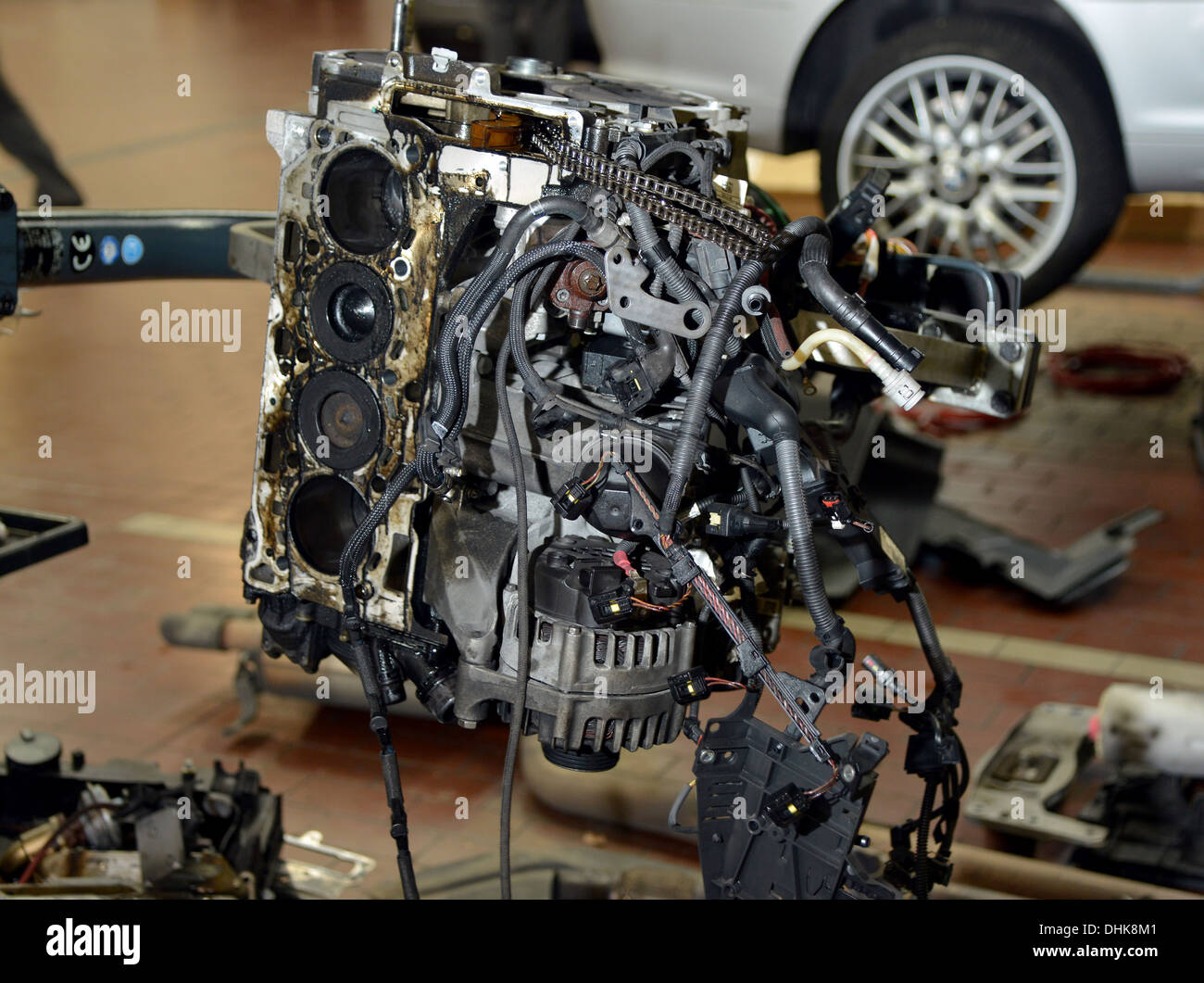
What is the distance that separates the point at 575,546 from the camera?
2.56 metres

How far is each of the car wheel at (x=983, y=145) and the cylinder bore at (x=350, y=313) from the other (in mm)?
2649

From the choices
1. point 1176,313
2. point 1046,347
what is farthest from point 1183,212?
point 1046,347

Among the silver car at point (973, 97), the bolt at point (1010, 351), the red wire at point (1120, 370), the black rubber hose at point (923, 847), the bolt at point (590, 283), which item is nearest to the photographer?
the bolt at point (590, 283)

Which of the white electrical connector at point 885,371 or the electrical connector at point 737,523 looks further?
the electrical connector at point 737,523

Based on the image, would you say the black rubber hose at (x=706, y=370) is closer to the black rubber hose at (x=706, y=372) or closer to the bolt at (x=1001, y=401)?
the black rubber hose at (x=706, y=372)

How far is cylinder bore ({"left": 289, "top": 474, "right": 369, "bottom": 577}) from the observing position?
9.11 ft

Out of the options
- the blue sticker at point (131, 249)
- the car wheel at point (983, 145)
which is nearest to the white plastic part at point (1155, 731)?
the car wheel at point (983, 145)

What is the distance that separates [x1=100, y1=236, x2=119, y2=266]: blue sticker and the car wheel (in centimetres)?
257

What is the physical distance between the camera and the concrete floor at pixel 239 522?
171 inches

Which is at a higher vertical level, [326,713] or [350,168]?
[350,168]

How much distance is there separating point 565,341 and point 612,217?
37cm

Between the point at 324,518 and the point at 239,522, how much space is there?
3156 mm

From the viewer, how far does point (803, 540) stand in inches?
88.0

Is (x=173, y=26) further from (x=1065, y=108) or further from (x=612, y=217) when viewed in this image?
(x=612, y=217)
